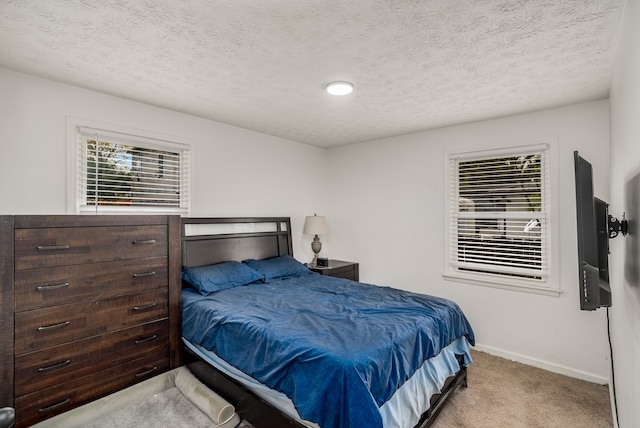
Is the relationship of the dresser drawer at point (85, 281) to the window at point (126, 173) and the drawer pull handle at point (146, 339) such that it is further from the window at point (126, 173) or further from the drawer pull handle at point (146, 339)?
the window at point (126, 173)

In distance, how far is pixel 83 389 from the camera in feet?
7.14

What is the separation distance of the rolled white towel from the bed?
0.26ft

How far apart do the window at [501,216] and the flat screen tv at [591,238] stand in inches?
69.7

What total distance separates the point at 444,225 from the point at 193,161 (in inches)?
115

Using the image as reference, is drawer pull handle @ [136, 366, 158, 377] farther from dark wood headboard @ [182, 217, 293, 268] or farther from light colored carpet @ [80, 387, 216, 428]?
dark wood headboard @ [182, 217, 293, 268]

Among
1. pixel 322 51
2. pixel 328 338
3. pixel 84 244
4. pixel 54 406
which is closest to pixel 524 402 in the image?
pixel 328 338

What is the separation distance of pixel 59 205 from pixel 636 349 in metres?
3.61

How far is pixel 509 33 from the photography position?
179cm

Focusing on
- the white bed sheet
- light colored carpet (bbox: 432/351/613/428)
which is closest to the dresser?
the white bed sheet

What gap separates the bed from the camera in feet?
5.27

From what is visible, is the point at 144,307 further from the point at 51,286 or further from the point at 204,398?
the point at 204,398

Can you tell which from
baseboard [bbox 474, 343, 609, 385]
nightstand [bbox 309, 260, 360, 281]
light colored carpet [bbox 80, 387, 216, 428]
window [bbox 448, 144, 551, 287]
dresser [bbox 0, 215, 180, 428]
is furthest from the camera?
nightstand [bbox 309, 260, 360, 281]

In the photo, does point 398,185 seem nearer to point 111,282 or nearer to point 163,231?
point 163,231

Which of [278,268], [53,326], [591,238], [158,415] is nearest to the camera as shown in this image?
[591,238]
